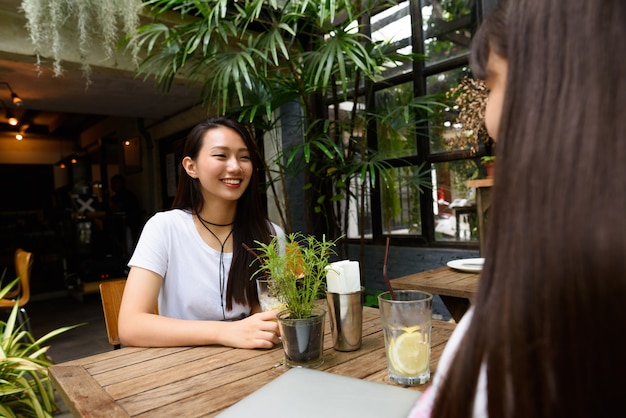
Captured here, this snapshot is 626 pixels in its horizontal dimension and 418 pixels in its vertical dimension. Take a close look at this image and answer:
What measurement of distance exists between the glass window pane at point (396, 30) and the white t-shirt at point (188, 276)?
248cm

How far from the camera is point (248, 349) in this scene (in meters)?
1.07

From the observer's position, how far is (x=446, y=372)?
408 millimetres

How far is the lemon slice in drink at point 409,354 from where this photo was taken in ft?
2.70

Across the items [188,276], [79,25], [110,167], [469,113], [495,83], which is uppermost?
[79,25]

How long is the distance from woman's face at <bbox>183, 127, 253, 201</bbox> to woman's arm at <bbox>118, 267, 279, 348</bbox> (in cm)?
53

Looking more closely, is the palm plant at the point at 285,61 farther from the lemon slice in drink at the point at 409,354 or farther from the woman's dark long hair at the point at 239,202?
the lemon slice in drink at the point at 409,354

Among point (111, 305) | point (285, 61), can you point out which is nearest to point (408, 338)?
point (111, 305)

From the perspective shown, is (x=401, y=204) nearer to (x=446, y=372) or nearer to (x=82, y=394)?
(x=82, y=394)

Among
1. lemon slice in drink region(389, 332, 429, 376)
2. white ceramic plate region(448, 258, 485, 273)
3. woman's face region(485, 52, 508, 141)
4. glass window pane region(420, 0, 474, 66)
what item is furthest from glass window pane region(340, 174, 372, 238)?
woman's face region(485, 52, 508, 141)

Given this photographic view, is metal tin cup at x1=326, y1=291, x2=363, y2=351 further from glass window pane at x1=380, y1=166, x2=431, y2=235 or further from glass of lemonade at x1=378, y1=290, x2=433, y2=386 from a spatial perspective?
glass window pane at x1=380, y1=166, x2=431, y2=235

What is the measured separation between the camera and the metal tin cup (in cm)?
99

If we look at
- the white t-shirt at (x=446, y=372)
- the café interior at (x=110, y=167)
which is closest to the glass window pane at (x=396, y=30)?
the café interior at (x=110, y=167)

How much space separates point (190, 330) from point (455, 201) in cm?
260

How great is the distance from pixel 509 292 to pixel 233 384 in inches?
26.5
